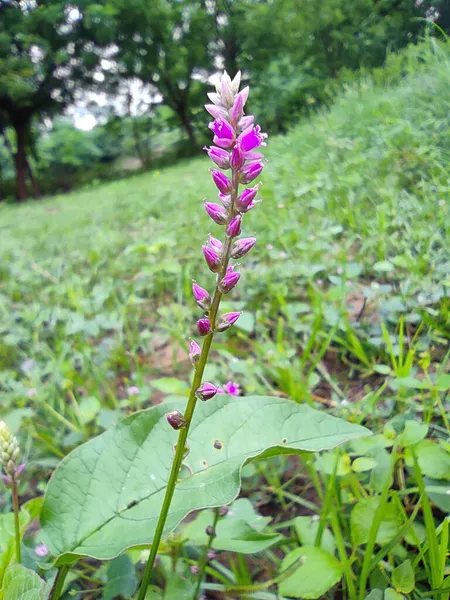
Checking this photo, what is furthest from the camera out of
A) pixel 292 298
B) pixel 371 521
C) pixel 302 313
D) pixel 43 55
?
pixel 43 55

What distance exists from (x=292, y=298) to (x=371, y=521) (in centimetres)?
115

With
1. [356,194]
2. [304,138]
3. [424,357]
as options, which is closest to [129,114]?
[304,138]

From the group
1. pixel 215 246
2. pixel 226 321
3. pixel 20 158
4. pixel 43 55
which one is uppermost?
pixel 43 55

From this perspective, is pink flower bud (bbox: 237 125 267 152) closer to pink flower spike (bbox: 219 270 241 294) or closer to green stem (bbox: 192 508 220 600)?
pink flower spike (bbox: 219 270 241 294)

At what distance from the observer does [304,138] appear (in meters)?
4.46

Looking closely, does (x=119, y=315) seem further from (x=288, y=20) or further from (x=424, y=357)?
(x=288, y=20)

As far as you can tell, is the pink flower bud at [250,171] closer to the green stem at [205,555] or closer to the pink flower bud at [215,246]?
the pink flower bud at [215,246]

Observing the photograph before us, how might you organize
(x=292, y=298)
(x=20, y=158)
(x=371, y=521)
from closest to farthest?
(x=371, y=521) < (x=292, y=298) < (x=20, y=158)

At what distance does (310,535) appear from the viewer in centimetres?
90

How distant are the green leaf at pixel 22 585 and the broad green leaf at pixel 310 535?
20.4 inches

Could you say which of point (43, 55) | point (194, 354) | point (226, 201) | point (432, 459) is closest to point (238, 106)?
point (226, 201)

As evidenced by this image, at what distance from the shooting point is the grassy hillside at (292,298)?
1403 mm

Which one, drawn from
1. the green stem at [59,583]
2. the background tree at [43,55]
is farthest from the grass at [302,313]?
the background tree at [43,55]

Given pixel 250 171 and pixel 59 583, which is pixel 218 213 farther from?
pixel 59 583
